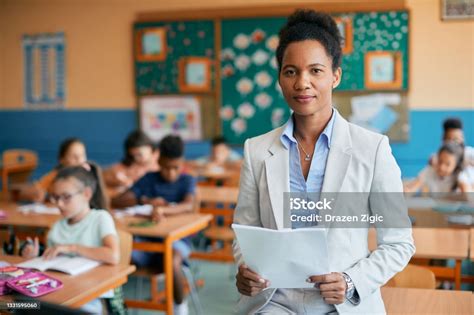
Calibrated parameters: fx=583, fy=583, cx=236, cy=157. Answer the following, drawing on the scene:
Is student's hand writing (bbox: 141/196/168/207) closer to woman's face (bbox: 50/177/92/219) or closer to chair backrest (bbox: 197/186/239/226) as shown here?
chair backrest (bbox: 197/186/239/226)

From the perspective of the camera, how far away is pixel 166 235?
3051 mm

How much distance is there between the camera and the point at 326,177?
151cm

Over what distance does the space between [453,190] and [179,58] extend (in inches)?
142

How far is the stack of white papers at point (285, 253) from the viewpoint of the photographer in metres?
1.35

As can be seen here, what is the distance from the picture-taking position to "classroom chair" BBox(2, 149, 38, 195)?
6382 millimetres

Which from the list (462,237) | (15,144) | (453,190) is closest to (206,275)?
(453,190)

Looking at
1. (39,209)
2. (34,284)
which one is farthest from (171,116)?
(34,284)

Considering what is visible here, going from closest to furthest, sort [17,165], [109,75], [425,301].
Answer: [425,301] → [17,165] → [109,75]

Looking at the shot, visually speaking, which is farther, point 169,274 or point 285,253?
point 169,274

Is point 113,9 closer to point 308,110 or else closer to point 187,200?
point 187,200

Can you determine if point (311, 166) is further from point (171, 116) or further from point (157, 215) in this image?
point (171, 116)

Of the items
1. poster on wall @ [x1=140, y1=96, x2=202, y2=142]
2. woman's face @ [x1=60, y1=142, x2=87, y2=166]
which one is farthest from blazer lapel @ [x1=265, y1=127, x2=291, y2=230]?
poster on wall @ [x1=140, y1=96, x2=202, y2=142]

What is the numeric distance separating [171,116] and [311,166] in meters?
5.14

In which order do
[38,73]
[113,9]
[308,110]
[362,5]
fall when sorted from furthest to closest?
[38,73], [113,9], [362,5], [308,110]
